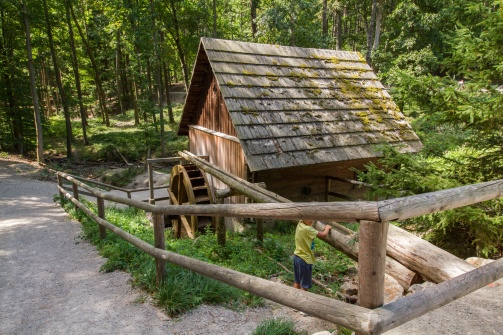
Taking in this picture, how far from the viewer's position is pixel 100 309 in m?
3.49

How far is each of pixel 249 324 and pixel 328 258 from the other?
3.49 m

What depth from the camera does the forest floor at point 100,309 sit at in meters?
2.81

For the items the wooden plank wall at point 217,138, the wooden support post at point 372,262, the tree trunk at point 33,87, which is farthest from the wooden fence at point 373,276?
the tree trunk at point 33,87

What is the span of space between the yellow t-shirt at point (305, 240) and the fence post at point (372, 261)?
201 centimetres

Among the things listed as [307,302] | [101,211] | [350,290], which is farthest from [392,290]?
[101,211]

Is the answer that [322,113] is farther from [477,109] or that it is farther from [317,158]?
[477,109]

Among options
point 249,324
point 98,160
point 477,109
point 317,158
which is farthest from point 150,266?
point 98,160

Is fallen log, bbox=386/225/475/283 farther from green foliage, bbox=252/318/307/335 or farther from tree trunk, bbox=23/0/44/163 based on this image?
tree trunk, bbox=23/0/44/163

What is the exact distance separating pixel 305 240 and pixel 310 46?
852 inches

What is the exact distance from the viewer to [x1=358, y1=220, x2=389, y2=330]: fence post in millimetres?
1658

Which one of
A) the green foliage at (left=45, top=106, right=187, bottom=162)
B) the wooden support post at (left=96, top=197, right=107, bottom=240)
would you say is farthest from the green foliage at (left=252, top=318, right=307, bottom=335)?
the green foliage at (left=45, top=106, right=187, bottom=162)

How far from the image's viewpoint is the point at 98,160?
882 inches

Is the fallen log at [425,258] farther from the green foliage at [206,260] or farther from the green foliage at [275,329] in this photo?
the green foliage at [275,329]

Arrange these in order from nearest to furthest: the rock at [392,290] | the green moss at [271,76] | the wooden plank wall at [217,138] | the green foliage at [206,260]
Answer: the green foliage at [206,260], the rock at [392,290], the wooden plank wall at [217,138], the green moss at [271,76]
